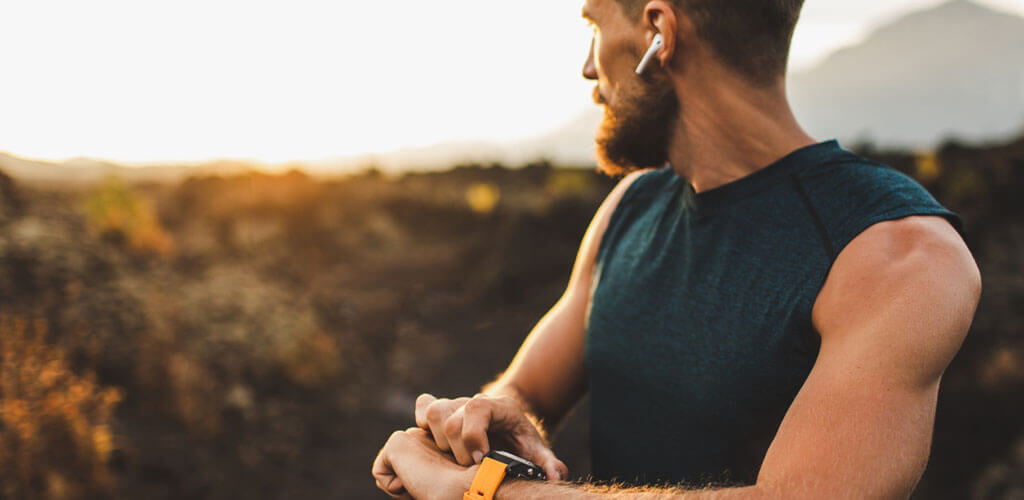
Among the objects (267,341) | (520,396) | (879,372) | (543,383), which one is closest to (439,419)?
(520,396)

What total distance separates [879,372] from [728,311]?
375mm

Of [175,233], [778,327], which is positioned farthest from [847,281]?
[175,233]

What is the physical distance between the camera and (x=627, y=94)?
1.64 meters

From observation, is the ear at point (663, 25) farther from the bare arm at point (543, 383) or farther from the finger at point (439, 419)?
the finger at point (439, 419)

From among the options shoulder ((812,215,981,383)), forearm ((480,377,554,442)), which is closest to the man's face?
shoulder ((812,215,981,383))

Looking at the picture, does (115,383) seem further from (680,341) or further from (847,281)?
(847,281)

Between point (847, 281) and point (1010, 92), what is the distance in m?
85.4

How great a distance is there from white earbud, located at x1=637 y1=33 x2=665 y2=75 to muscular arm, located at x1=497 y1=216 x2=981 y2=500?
71 centimetres

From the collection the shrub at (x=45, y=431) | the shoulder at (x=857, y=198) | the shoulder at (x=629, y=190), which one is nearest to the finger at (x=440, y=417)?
the shoulder at (x=629, y=190)

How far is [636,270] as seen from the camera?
1.70m

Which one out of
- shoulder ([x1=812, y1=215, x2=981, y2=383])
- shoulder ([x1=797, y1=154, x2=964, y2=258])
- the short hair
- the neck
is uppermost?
the short hair

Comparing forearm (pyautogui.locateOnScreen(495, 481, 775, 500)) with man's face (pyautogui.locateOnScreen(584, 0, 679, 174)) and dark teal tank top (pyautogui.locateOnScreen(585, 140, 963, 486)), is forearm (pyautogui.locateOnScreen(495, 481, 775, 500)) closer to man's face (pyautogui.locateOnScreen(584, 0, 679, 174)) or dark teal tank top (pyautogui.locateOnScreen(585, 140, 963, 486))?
dark teal tank top (pyautogui.locateOnScreen(585, 140, 963, 486))

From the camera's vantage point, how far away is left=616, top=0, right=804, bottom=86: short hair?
1462mm

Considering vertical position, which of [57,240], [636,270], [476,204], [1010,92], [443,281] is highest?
[57,240]
